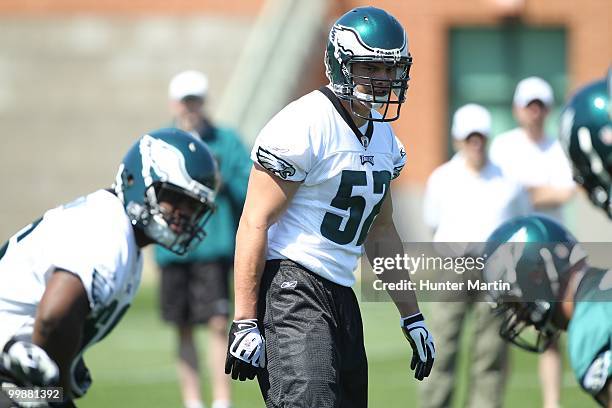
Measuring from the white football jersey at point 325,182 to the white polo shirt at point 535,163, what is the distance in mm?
3399

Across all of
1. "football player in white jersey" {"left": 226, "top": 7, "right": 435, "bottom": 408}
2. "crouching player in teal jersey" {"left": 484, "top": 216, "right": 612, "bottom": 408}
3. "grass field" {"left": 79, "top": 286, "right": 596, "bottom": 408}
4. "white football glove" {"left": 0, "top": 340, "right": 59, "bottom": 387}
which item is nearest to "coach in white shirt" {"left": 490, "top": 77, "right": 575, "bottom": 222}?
"grass field" {"left": 79, "top": 286, "right": 596, "bottom": 408}

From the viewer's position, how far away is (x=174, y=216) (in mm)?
4168

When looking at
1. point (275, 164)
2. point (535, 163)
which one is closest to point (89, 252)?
point (275, 164)

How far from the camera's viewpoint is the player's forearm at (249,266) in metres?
3.90

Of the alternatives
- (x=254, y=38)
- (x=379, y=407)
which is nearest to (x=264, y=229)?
(x=379, y=407)

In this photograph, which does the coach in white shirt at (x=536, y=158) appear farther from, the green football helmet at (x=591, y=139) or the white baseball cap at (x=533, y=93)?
the green football helmet at (x=591, y=139)

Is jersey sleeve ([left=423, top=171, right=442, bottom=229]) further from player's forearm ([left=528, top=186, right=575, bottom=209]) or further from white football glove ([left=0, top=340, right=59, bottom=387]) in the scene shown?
white football glove ([left=0, top=340, right=59, bottom=387])

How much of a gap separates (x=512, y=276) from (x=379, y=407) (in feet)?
10.5

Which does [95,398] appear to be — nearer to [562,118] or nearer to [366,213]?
[366,213]

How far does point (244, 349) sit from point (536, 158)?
4.04m

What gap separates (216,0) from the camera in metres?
15.2

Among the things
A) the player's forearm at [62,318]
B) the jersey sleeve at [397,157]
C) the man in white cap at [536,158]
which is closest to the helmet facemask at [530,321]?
the jersey sleeve at [397,157]

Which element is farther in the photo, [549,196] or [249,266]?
[549,196]

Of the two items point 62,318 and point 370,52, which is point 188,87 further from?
point 62,318
